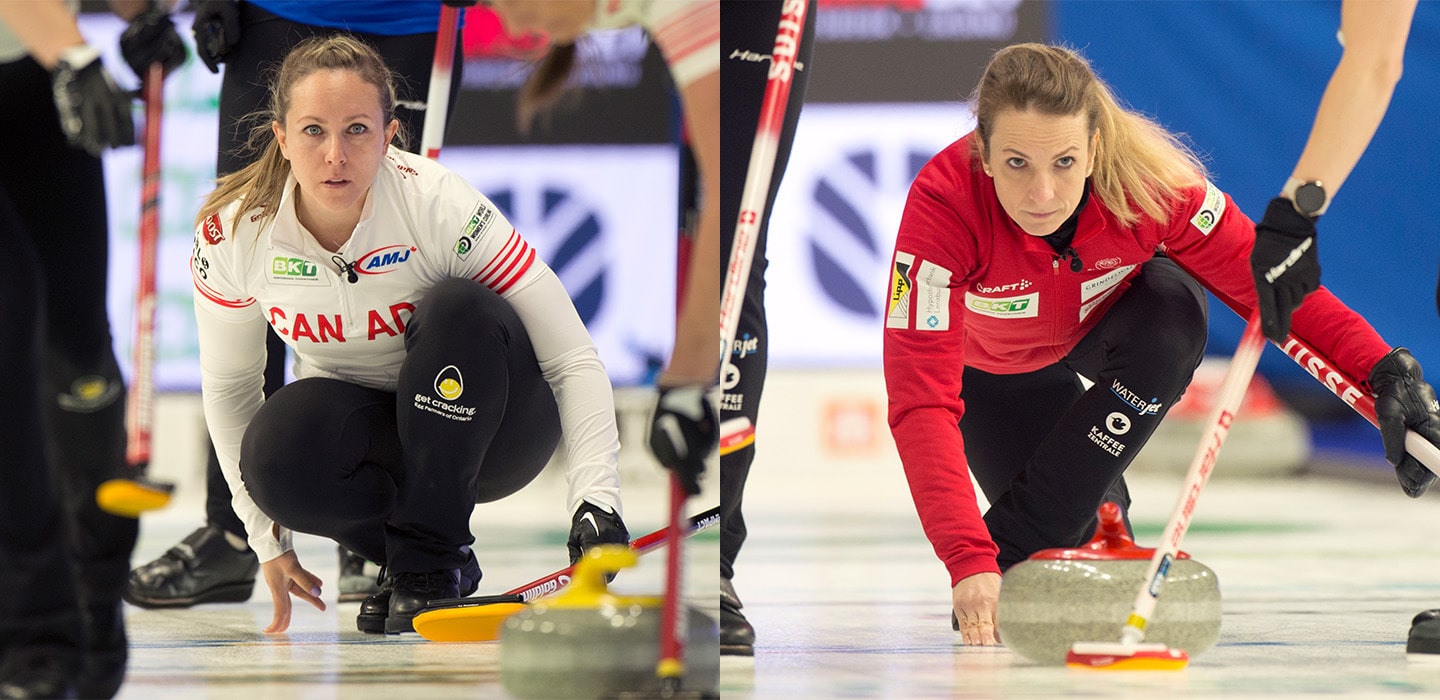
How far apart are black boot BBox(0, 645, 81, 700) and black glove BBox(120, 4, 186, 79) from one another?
0.68 meters

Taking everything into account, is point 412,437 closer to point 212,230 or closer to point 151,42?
point 212,230

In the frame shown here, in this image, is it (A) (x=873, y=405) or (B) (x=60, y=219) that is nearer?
(B) (x=60, y=219)

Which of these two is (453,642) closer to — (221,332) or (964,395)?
(221,332)

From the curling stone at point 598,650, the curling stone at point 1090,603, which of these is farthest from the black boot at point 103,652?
the curling stone at point 1090,603

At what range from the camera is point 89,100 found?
5.16ft

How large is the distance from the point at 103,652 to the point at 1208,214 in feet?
5.39

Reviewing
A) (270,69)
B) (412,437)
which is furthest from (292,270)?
(270,69)

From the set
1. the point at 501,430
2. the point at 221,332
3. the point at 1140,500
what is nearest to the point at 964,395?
the point at 501,430

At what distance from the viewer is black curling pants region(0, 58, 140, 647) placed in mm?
1617

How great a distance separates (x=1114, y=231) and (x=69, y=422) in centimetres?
147

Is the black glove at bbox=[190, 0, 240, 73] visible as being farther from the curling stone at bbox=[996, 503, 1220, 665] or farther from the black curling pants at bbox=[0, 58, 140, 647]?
the curling stone at bbox=[996, 503, 1220, 665]

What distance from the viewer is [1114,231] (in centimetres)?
234

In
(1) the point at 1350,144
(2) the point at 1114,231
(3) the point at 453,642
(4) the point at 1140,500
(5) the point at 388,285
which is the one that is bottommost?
(4) the point at 1140,500

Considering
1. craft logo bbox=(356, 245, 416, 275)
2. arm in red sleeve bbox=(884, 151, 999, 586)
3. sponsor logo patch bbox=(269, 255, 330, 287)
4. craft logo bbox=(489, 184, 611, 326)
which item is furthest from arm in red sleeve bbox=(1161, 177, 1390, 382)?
craft logo bbox=(489, 184, 611, 326)
